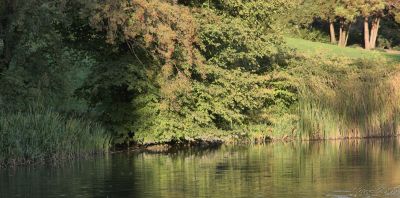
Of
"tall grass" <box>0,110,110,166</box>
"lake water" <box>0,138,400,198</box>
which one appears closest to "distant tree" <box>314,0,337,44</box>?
"lake water" <box>0,138,400,198</box>

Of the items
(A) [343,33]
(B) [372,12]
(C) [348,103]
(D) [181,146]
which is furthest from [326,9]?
(D) [181,146]

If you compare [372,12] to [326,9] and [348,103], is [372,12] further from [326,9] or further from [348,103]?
[348,103]

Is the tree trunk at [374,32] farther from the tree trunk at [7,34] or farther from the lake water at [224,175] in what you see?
the tree trunk at [7,34]

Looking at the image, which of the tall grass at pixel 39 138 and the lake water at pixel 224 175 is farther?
the tall grass at pixel 39 138

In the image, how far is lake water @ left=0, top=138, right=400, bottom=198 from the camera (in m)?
17.7

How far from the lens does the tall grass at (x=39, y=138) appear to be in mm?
23250

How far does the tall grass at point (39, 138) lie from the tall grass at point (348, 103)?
31.8 ft

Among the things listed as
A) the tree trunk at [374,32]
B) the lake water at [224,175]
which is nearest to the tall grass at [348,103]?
the lake water at [224,175]

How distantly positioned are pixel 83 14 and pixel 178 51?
3.66 metres

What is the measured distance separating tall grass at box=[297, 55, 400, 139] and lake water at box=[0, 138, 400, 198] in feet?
12.2

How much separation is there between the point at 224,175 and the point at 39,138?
592 cm

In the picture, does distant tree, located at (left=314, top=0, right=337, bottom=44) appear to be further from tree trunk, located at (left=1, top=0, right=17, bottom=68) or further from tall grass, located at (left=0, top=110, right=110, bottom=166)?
tall grass, located at (left=0, top=110, right=110, bottom=166)

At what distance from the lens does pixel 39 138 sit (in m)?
23.8

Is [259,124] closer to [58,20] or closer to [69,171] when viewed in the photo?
[58,20]
